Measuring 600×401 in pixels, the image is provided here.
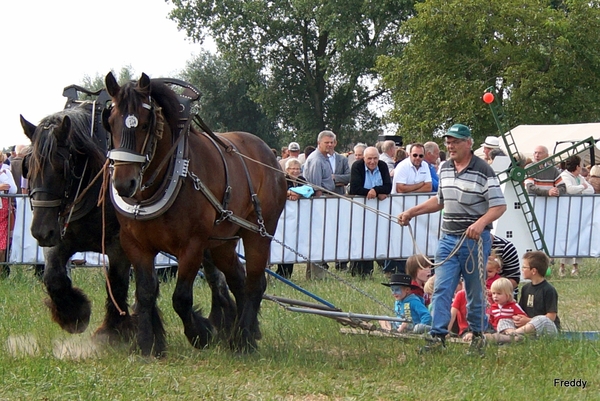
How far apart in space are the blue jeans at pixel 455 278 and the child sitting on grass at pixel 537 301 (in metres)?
0.62

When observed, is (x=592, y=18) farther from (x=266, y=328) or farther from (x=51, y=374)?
(x=51, y=374)

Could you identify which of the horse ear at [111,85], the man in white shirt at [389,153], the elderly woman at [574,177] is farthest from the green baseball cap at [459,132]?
the man in white shirt at [389,153]

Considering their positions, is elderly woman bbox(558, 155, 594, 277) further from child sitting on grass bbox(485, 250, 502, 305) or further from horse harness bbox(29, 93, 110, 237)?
horse harness bbox(29, 93, 110, 237)

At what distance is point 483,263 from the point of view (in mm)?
6816

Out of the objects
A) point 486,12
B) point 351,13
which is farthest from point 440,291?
point 351,13

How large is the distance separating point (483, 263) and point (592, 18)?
30.3 meters

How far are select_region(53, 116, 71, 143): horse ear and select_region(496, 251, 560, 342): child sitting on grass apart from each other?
12.7 feet

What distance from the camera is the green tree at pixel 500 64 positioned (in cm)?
3400

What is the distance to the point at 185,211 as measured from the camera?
20.8 ft

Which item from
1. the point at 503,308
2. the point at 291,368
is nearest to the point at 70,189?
the point at 291,368

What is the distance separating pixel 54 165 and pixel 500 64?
30.8 meters

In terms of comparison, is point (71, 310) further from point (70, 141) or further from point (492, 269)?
point (492, 269)

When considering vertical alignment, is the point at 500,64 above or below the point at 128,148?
above

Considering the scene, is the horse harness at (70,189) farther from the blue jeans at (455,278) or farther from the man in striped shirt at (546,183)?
the man in striped shirt at (546,183)
